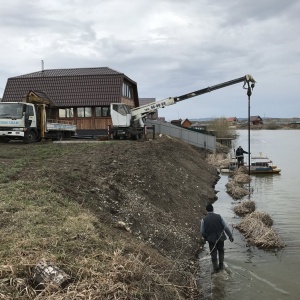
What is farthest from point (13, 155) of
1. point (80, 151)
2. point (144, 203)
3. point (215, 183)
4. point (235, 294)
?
point (215, 183)

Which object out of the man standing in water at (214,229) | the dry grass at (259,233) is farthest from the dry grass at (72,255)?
the dry grass at (259,233)

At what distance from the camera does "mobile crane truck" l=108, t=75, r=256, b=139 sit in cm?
2638

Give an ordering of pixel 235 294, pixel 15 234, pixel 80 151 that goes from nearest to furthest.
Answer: pixel 15 234 < pixel 235 294 < pixel 80 151

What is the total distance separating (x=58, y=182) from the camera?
10.6 meters

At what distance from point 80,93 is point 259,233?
24.9m

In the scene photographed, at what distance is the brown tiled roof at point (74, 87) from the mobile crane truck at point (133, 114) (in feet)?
16.2

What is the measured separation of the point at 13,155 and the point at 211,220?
34.0ft

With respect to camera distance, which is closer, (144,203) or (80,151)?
(144,203)

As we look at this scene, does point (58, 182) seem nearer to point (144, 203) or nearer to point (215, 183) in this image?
point (144, 203)

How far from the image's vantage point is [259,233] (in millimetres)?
11906

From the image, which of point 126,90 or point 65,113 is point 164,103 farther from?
point 65,113

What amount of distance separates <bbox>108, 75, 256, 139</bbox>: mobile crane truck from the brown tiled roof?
16.2 ft

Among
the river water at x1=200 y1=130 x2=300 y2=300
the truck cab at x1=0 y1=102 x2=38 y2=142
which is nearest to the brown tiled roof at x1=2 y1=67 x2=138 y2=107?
the truck cab at x1=0 y1=102 x2=38 y2=142

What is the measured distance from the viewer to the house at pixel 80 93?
32.8 meters
